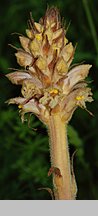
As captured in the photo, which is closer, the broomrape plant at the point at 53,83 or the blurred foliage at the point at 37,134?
the broomrape plant at the point at 53,83

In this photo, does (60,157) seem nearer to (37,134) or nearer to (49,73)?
(49,73)

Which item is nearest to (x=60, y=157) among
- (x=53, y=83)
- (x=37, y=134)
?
(x=53, y=83)

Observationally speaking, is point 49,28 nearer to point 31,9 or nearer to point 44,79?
point 44,79

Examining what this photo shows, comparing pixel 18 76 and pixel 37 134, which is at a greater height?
pixel 37 134

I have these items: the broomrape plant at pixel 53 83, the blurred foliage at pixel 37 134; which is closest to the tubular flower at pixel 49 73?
the broomrape plant at pixel 53 83

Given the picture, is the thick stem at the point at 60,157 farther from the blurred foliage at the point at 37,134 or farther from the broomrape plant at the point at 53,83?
the blurred foliage at the point at 37,134

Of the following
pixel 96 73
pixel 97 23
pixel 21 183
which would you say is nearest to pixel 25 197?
pixel 21 183

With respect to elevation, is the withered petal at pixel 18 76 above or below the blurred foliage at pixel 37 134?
below
